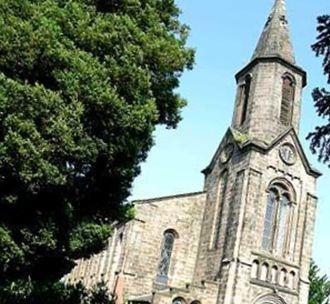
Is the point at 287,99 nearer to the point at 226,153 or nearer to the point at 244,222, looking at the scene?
the point at 226,153

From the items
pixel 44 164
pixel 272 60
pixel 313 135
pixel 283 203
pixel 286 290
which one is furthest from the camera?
pixel 272 60

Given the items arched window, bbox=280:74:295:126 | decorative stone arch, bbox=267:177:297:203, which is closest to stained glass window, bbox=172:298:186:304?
decorative stone arch, bbox=267:177:297:203

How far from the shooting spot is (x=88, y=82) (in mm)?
11633

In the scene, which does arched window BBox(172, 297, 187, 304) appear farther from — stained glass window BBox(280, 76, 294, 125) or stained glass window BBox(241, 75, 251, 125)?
stained glass window BBox(280, 76, 294, 125)

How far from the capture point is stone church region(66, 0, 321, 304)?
25469 millimetres

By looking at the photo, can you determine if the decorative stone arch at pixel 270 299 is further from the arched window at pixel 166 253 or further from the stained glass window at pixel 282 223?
the arched window at pixel 166 253

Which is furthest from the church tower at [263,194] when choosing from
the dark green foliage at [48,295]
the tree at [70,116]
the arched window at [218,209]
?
the tree at [70,116]

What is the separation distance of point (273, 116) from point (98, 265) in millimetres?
13678

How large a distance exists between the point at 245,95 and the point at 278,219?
7895 millimetres

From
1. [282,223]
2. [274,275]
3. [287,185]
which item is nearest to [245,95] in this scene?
[287,185]

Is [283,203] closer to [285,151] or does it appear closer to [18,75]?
[285,151]

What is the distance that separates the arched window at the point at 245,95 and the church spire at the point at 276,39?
147cm

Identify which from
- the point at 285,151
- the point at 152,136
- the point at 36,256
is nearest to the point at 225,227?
the point at 285,151

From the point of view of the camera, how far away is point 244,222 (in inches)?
1019
